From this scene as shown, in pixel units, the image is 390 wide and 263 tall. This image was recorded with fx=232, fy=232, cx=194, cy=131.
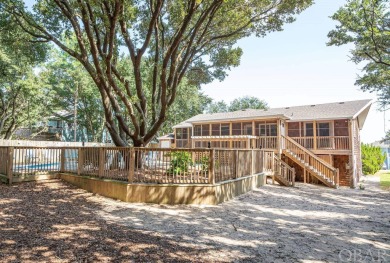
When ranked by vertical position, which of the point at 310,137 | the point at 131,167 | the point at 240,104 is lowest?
the point at 131,167

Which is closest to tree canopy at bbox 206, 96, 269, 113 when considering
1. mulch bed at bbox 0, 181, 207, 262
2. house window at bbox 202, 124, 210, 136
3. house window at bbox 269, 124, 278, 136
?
house window at bbox 202, 124, 210, 136

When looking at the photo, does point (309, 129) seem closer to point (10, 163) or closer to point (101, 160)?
point (101, 160)

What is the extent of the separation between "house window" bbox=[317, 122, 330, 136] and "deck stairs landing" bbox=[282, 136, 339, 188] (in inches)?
141

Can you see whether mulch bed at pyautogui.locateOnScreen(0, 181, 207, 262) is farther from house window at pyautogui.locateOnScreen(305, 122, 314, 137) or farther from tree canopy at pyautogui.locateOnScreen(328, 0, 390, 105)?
house window at pyautogui.locateOnScreen(305, 122, 314, 137)

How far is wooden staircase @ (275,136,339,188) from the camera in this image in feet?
48.8

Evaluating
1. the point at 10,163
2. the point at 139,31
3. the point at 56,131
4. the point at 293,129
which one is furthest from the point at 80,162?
the point at 56,131

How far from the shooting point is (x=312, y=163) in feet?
53.8

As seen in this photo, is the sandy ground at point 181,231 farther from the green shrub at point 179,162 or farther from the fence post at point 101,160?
the green shrub at point 179,162

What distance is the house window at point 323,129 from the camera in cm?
1930

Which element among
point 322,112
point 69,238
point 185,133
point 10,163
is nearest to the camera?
point 69,238

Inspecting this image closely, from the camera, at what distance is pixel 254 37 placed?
13070 millimetres

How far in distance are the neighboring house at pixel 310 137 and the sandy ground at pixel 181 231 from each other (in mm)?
8133

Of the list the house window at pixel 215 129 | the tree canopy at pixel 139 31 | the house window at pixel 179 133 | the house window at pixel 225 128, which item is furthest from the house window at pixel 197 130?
the tree canopy at pixel 139 31

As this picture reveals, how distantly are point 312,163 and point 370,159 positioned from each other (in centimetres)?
1388
